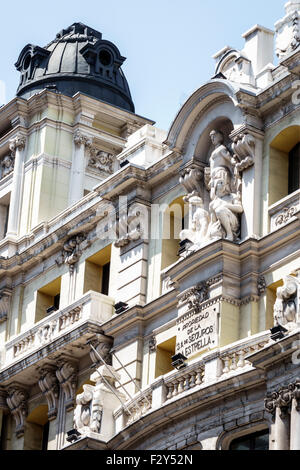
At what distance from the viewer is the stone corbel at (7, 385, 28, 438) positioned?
178 feet

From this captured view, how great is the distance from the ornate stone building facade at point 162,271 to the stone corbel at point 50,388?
0.23ft

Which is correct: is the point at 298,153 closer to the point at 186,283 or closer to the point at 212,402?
the point at 186,283

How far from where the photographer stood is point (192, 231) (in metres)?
47.7

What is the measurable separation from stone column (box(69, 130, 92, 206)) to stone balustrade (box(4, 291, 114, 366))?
258 inches

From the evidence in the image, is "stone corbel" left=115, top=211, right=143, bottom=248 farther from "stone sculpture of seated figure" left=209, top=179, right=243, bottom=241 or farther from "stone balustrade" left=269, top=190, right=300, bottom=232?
"stone balustrade" left=269, top=190, right=300, bottom=232

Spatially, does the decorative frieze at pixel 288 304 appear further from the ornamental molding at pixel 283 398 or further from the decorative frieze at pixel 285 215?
the decorative frieze at pixel 285 215

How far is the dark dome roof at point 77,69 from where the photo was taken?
2453 inches

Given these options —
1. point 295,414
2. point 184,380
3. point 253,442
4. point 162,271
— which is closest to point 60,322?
point 162,271

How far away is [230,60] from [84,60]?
584 inches

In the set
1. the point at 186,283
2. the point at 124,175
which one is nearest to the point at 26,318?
the point at 124,175

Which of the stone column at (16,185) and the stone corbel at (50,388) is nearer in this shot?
the stone corbel at (50,388)

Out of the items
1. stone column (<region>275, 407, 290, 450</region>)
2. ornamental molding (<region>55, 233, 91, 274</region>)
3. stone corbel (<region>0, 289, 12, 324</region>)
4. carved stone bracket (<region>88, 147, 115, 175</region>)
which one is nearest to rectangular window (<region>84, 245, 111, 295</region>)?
ornamental molding (<region>55, 233, 91, 274</region>)

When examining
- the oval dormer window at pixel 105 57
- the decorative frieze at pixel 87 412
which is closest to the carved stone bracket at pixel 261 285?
the decorative frieze at pixel 87 412

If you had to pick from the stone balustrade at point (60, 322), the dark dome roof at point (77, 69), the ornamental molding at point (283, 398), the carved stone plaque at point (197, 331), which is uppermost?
the dark dome roof at point (77, 69)
